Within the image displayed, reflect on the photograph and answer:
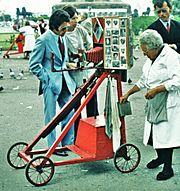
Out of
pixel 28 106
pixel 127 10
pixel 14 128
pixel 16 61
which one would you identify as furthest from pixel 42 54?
pixel 127 10

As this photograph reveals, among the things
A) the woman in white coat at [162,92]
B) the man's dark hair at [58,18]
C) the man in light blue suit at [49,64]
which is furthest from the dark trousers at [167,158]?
the man's dark hair at [58,18]

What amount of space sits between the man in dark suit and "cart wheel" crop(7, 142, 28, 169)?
2.22m

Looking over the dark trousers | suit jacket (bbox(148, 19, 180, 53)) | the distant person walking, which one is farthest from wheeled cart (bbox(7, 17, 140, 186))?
the distant person walking

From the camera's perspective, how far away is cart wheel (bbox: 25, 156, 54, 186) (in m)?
6.13

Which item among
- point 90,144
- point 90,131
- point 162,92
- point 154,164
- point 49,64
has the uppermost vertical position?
point 49,64

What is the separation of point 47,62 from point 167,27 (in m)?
1.62

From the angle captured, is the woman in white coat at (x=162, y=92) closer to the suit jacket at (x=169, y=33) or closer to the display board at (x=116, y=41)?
the display board at (x=116, y=41)

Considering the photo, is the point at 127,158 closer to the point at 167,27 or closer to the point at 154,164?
the point at 154,164

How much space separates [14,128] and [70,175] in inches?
111

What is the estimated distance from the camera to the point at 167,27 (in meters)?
7.50

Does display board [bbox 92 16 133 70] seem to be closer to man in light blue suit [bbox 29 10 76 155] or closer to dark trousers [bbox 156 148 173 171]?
man in light blue suit [bbox 29 10 76 155]

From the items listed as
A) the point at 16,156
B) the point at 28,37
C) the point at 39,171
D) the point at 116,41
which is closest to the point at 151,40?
the point at 116,41

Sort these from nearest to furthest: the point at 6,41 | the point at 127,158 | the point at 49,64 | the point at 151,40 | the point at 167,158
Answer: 1. the point at 151,40
2. the point at 167,158
3. the point at 127,158
4. the point at 49,64
5. the point at 6,41

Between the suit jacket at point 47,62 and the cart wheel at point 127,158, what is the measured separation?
120 centimetres
